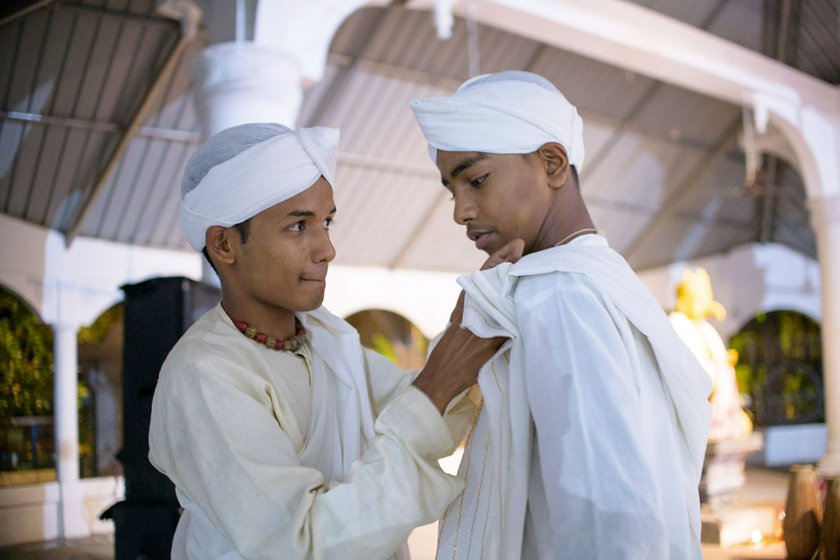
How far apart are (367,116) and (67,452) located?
15.5 ft

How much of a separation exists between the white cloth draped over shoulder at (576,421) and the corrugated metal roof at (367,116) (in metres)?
6.25

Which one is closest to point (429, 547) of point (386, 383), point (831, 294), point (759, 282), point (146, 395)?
point (146, 395)

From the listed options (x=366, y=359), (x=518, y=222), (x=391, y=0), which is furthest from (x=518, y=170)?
(x=391, y=0)

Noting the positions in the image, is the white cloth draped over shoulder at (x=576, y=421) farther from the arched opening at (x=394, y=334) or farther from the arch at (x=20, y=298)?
the arched opening at (x=394, y=334)

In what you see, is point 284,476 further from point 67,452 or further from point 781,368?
point 781,368

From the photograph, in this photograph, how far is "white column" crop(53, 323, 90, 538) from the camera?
8.74 metres

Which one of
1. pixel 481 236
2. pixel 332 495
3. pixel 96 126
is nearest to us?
pixel 332 495

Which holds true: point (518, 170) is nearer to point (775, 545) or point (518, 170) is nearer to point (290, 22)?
point (290, 22)

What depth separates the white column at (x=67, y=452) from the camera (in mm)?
8742

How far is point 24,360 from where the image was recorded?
9.33 meters

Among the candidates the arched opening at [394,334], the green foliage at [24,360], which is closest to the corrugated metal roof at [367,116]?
the green foliage at [24,360]

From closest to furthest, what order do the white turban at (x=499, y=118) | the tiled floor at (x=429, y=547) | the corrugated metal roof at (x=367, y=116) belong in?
the white turban at (x=499, y=118) < the tiled floor at (x=429, y=547) < the corrugated metal roof at (x=367, y=116)


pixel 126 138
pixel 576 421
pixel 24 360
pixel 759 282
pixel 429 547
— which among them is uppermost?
pixel 126 138

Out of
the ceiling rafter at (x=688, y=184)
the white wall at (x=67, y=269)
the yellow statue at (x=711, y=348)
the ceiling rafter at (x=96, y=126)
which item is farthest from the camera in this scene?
the ceiling rafter at (x=688, y=184)
